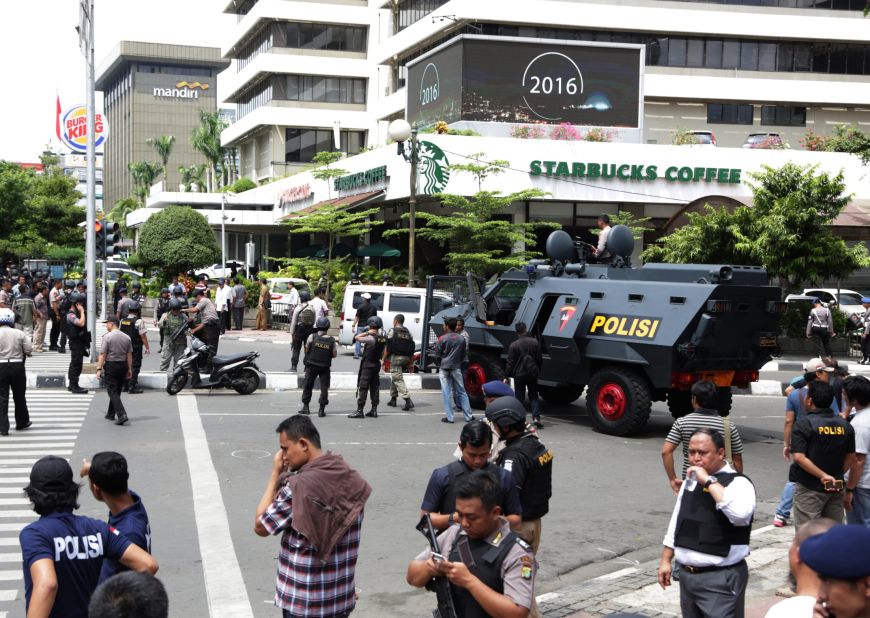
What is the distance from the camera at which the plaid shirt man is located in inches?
182

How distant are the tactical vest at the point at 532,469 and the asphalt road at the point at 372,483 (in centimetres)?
166

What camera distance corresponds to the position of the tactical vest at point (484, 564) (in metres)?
4.01

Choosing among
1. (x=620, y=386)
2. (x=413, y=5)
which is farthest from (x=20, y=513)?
(x=413, y=5)

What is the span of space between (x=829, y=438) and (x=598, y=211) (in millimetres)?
26734

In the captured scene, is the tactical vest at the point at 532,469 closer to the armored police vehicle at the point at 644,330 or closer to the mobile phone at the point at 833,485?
the mobile phone at the point at 833,485

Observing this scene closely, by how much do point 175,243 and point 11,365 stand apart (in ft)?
89.7

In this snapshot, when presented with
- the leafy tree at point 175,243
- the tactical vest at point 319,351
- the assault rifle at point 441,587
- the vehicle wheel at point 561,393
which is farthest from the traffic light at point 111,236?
the assault rifle at point 441,587

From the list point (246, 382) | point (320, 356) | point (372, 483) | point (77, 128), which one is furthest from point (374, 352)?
point (77, 128)

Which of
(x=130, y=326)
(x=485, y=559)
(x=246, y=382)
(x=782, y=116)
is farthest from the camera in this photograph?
(x=782, y=116)

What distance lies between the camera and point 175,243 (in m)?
39.8

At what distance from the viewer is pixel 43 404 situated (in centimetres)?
1614

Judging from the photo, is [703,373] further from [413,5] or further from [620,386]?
[413,5]

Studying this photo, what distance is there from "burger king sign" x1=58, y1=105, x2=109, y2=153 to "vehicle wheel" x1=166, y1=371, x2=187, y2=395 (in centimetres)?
944

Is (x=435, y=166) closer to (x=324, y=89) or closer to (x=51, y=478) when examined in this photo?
(x=51, y=478)
